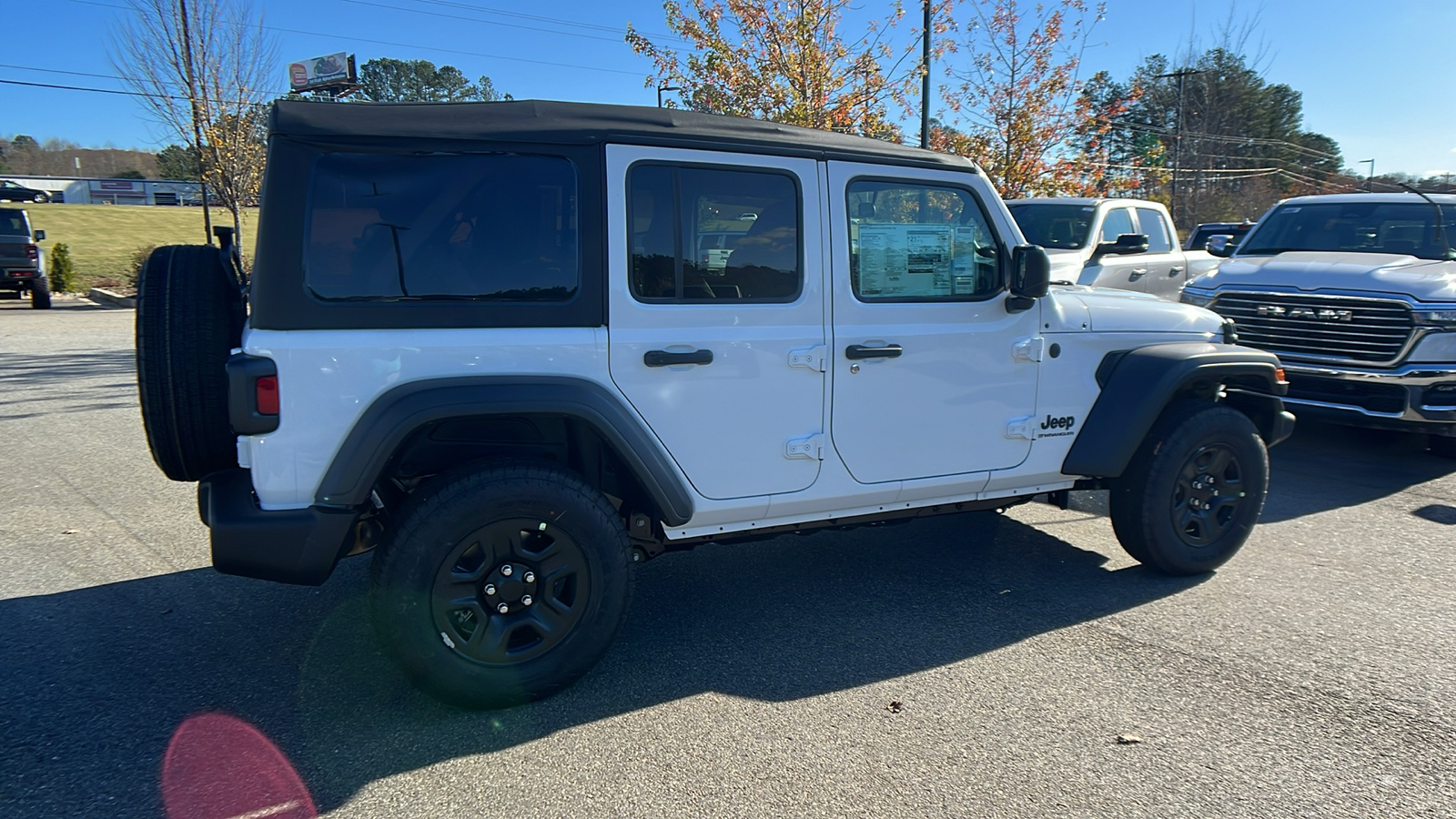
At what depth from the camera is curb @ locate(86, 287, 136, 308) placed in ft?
73.3

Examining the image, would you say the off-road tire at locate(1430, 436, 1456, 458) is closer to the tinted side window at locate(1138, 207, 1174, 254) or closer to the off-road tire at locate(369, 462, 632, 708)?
the tinted side window at locate(1138, 207, 1174, 254)

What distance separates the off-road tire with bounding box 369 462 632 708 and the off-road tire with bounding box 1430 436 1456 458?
273 inches

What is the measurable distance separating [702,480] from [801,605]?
1012 mm

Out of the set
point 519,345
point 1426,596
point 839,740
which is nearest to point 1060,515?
point 1426,596

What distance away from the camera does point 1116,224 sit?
31.7 feet

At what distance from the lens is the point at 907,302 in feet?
12.5

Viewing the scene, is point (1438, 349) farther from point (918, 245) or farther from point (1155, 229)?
point (918, 245)

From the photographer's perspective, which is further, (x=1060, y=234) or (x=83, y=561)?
(x=1060, y=234)

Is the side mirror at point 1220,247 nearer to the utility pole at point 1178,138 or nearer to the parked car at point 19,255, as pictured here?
the utility pole at point 1178,138

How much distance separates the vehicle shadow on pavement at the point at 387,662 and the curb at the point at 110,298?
21.8 m

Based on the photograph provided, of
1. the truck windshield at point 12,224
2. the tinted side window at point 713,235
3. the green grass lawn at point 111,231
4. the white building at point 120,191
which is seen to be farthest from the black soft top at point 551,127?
the white building at point 120,191

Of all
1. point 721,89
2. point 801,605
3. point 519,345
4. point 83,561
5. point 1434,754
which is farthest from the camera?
point 721,89

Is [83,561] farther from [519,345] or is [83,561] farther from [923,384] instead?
[923,384]

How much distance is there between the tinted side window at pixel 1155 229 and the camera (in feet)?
33.4
